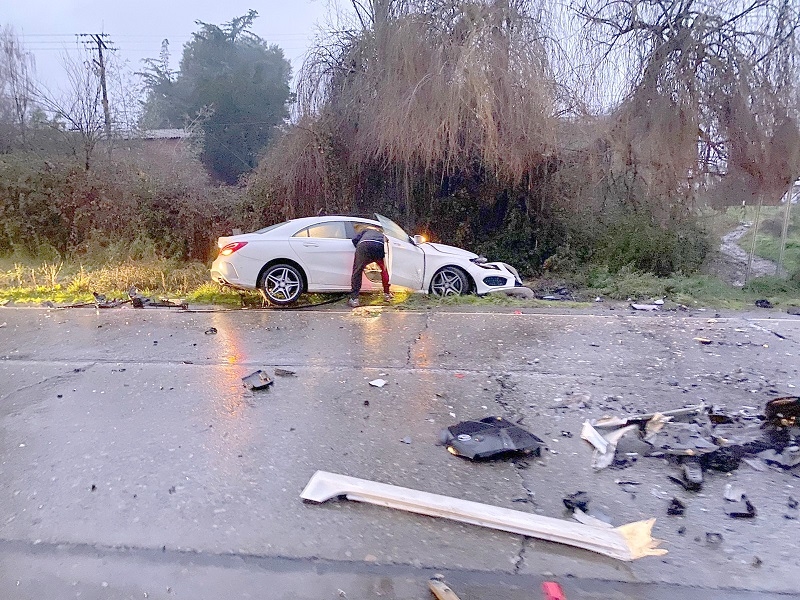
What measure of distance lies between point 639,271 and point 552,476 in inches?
409

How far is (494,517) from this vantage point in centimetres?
341

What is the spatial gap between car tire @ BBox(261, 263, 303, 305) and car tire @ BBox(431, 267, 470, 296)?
88.1 inches

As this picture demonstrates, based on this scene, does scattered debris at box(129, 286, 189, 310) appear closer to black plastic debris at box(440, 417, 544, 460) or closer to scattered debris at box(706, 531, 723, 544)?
black plastic debris at box(440, 417, 544, 460)

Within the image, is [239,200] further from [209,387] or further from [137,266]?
[209,387]

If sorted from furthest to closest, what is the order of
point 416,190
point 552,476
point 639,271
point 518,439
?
point 416,190, point 639,271, point 518,439, point 552,476

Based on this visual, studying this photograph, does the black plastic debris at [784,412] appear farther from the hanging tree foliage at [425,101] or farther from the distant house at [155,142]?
the distant house at [155,142]

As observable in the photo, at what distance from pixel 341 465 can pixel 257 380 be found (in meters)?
1.93

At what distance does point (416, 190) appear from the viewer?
570 inches

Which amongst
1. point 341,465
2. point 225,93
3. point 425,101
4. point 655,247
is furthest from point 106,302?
point 225,93

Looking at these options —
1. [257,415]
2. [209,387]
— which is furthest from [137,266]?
[257,415]

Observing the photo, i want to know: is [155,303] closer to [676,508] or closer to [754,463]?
[676,508]

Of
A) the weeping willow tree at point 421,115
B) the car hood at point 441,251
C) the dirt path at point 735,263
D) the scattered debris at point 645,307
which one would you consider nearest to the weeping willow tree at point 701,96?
the dirt path at point 735,263

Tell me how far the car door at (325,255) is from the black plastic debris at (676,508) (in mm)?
6994

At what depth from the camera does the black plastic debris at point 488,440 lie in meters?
4.23
